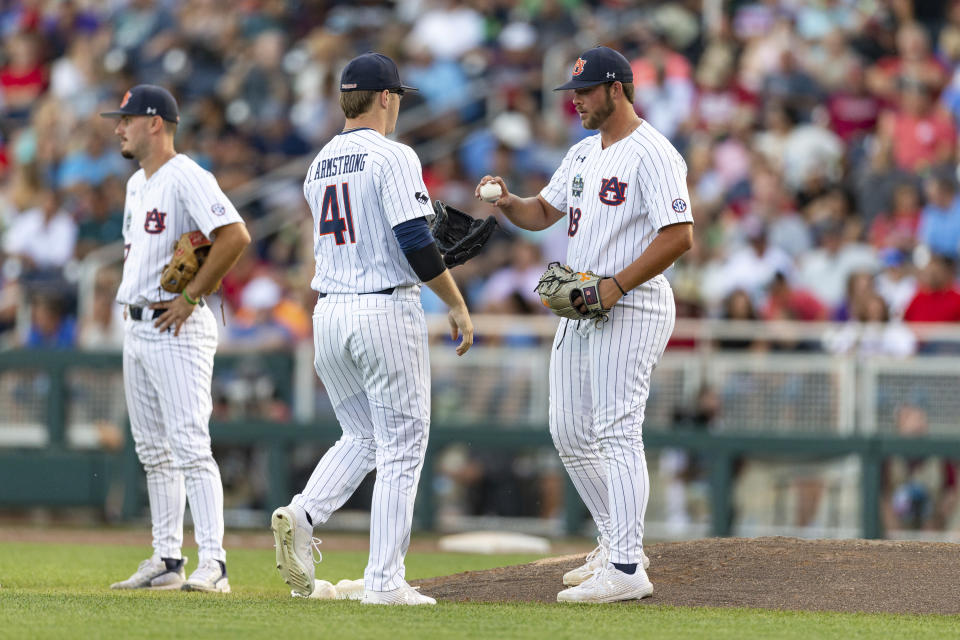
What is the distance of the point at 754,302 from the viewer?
12.6 m

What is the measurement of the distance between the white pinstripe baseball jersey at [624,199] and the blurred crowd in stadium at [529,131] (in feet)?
17.9

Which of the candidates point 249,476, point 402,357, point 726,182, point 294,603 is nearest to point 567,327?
point 402,357

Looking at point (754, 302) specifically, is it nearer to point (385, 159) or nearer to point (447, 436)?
point (447, 436)

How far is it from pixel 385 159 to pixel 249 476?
6.96 meters

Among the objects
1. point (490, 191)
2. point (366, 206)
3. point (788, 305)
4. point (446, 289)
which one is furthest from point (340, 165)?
point (788, 305)

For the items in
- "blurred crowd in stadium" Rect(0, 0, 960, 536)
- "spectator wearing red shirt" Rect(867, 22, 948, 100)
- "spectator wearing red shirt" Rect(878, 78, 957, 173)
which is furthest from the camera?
"spectator wearing red shirt" Rect(867, 22, 948, 100)

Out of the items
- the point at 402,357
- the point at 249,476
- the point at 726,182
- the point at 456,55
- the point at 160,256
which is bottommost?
the point at 249,476

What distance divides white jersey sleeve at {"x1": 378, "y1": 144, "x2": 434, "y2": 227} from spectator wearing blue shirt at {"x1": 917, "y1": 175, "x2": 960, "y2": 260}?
7.52 meters

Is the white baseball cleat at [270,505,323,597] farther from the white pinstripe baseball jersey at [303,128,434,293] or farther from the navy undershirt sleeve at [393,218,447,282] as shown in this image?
the navy undershirt sleeve at [393,218,447,282]

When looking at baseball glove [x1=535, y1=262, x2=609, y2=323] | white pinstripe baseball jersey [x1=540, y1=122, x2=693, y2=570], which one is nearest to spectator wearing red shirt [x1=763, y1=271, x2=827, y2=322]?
white pinstripe baseball jersey [x1=540, y1=122, x2=693, y2=570]

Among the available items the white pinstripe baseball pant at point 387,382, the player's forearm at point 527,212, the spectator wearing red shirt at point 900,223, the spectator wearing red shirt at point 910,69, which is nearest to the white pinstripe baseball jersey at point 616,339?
the player's forearm at point 527,212

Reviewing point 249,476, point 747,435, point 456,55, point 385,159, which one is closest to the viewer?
point 385,159

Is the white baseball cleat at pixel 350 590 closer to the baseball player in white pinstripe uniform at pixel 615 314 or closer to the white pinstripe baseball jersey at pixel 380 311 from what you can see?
the white pinstripe baseball jersey at pixel 380 311

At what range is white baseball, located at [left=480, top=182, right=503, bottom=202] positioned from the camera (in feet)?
23.0
